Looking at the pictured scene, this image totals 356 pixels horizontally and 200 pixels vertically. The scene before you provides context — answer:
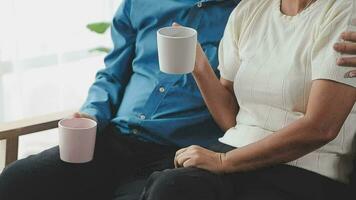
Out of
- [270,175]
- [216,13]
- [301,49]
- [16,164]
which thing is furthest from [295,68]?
[16,164]

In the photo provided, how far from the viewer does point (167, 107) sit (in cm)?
178

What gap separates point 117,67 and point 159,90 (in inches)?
7.4

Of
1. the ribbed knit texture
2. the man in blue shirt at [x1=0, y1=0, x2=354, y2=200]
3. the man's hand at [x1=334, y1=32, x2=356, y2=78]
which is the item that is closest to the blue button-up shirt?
the man in blue shirt at [x1=0, y1=0, x2=354, y2=200]

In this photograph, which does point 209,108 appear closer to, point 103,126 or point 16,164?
point 103,126

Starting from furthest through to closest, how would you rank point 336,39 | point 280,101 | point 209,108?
1. point 209,108
2. point 280,101
3. point 336,39

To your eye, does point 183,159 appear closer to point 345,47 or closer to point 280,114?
point 280,114

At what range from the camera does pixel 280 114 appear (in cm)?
154

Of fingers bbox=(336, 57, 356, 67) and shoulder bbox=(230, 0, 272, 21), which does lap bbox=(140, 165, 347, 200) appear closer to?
fingers bbox=(336, 57, 356, 67)

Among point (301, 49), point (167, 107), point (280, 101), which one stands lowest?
point (167, 107)

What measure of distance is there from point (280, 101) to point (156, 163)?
1.30 ft

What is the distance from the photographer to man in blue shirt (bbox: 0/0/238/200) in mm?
1640

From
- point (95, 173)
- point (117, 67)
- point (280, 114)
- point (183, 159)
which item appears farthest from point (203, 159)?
point (117, 67)

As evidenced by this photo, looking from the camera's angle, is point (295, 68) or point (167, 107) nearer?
point (295, 68)

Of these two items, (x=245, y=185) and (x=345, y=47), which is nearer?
(x=345, y=47)
